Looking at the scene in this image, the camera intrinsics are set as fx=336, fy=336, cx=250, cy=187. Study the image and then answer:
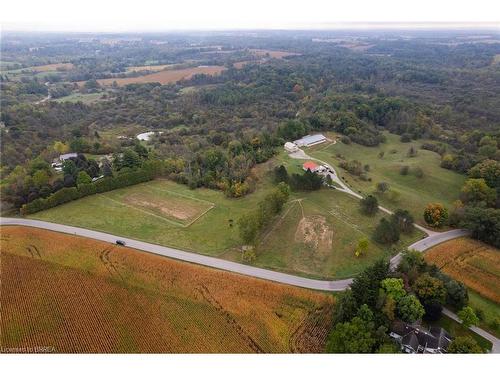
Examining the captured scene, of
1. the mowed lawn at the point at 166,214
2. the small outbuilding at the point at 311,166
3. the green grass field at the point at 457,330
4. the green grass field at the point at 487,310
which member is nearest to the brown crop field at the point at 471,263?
the green grass field at the point at 487,310

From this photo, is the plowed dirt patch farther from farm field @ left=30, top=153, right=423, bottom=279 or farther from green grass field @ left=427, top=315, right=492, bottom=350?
green grass field @ left=427, top=315, right=492, bottom=350

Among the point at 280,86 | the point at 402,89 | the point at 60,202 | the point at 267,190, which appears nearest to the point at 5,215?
the point at 60,202

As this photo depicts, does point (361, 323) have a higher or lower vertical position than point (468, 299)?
higher

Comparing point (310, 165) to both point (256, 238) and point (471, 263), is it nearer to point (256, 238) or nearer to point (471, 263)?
point (256, 238)

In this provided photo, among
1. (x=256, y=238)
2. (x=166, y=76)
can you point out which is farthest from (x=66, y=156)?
(x=166, y=76)

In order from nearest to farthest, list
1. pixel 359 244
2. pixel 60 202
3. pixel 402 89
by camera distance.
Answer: pixel 359 244 → pixel 60 202 → pixel 402 89

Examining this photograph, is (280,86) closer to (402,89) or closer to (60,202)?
(402,89)
